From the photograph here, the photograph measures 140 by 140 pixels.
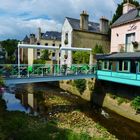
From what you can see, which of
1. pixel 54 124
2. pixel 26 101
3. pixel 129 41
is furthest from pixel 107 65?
pixel 54 124

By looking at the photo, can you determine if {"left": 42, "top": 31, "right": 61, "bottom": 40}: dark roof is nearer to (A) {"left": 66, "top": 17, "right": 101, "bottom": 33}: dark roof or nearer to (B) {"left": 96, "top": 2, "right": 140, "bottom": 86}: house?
(A) {"left": 66, "top": 17, "right": 101, "bottom": 33}: dark roof

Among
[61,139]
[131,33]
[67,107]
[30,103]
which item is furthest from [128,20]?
[61,139]

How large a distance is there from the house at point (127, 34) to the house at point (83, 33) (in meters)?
7.38

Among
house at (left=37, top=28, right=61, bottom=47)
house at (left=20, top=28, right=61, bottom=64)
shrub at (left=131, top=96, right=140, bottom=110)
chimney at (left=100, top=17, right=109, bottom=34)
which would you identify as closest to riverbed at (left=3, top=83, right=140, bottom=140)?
shrub at (left=131, top=96, right=140, bottom=110)

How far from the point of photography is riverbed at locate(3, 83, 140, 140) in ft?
50.9

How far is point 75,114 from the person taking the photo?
744 inches

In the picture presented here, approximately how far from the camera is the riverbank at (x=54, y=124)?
1272cm

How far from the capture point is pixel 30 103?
22.8m

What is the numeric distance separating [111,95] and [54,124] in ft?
25.5

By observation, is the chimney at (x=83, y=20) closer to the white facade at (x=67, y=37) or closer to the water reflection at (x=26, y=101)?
the white facade at (x=67, y=37)

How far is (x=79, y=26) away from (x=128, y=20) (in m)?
11.0

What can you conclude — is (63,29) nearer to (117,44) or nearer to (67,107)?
(117,44)

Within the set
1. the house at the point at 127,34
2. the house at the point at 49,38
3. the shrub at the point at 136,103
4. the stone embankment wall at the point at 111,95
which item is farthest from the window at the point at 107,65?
the house at the point at 49,38

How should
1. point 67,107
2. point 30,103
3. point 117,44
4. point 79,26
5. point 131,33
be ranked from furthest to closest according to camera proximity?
point 79,26
point 117,44
point 131,33
point 30,103
point 67,107
